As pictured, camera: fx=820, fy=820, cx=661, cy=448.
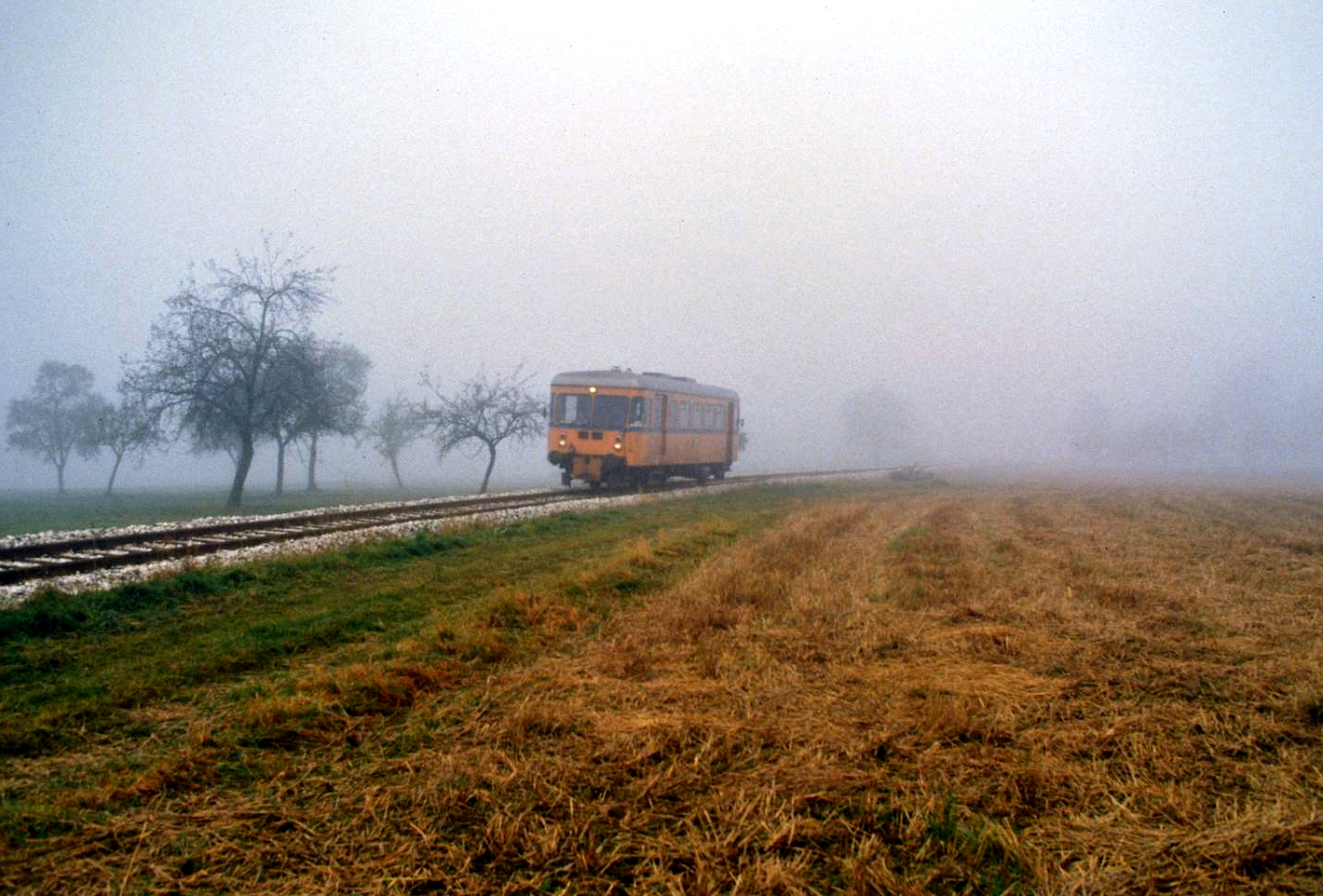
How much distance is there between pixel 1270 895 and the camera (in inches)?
110

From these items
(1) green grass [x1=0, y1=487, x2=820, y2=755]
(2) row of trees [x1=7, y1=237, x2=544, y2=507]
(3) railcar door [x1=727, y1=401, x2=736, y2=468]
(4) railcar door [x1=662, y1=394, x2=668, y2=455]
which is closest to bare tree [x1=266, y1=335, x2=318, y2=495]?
(2) row of trees [x1=7, y1=237, x2=544, y2=507]

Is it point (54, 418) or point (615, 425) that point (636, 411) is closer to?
point (615, 425)

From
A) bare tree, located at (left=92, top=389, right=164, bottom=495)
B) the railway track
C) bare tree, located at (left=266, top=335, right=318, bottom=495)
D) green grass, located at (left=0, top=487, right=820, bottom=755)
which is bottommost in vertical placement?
green grass, located at (left=0, top=487, right=820, bottom=755)

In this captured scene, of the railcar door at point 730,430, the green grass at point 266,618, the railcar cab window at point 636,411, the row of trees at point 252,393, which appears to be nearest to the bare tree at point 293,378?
the row of trees at point 252,393

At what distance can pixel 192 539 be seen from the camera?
12.4 metres

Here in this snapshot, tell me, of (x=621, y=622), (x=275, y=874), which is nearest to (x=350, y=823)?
(x=275, y=874)

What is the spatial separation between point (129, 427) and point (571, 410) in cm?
2085

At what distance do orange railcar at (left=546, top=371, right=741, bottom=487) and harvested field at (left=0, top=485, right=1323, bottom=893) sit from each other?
15.3 meters

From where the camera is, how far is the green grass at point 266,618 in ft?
17.5

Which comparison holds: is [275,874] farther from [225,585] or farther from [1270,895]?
[225,585]

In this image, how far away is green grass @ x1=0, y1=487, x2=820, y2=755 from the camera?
5324mm

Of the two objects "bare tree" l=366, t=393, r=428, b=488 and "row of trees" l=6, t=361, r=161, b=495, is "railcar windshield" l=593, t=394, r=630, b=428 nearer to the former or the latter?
"bare tree" l=366, t=393, r=428, b=488

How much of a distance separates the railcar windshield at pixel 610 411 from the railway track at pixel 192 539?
13.1 ft

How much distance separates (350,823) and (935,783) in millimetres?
2523
